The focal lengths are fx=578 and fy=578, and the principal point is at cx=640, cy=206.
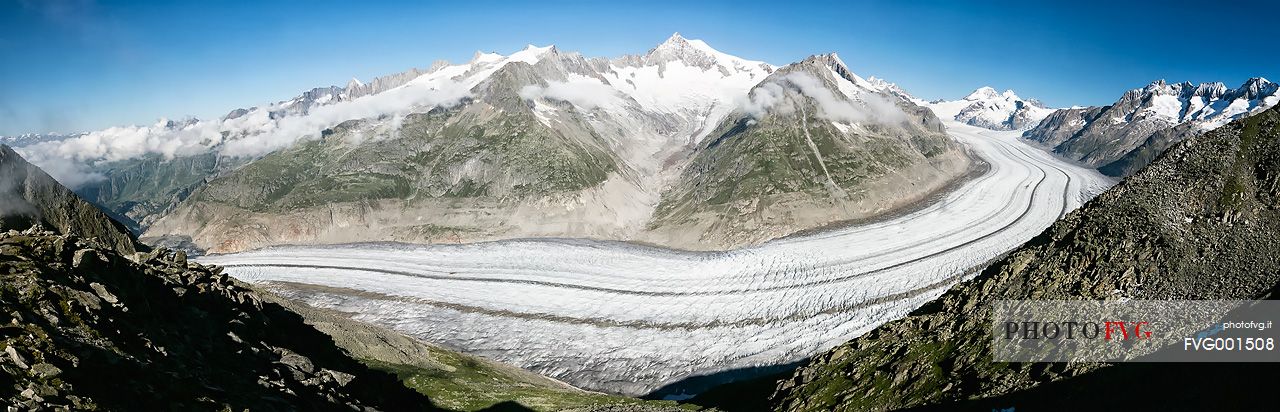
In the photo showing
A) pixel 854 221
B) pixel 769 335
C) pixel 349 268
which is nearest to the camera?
pixel 769 335

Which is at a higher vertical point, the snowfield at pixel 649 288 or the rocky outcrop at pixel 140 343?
the rocky outcrop at pixel 140 343

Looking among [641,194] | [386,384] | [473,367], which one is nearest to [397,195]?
[641,194]

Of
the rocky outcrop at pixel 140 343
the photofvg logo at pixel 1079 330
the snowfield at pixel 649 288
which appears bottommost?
the snowfield at pixel 649 288

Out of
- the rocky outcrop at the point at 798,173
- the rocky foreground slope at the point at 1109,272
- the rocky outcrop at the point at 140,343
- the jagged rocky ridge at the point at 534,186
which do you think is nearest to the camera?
the rocky outcrop at the point at 140,343

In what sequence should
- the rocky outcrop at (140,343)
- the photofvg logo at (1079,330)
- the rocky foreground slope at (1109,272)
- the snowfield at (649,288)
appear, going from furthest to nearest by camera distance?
the snowfield at (649,288), the rocky foreground slope at (1109,272), the photofvg logo at (1079,330), the rocky outcrop at (140,343)

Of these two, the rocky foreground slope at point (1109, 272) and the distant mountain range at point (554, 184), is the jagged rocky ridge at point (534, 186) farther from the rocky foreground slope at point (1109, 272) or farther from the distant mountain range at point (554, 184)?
the rocky foreground slope at point (1109, 272)

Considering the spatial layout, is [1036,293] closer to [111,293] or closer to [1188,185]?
[1188,185]

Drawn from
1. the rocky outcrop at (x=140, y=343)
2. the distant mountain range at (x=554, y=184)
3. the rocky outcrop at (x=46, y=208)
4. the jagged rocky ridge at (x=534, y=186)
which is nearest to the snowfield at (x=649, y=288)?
the jagged rocky ridge at (x=534, y=186)
